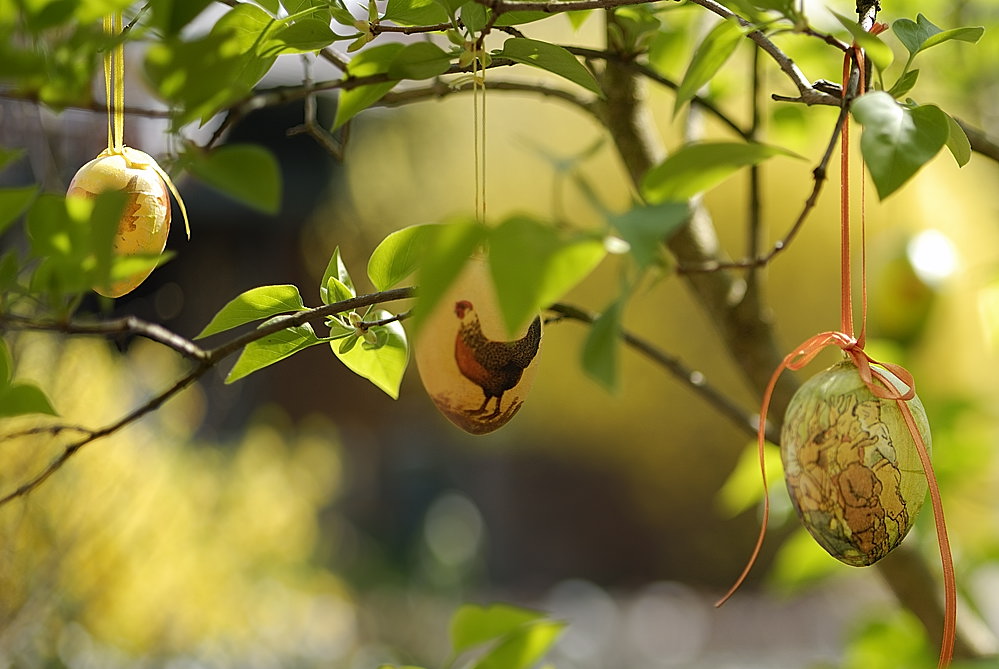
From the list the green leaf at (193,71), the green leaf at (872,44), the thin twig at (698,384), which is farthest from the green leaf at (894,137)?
the thin twig at (698,384)

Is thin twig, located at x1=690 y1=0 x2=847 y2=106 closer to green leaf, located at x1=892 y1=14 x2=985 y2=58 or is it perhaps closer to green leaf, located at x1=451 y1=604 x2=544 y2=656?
green leaf, located at x1=892 y1=14 x2=985 y2=58

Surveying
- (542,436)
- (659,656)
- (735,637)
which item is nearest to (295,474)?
(542,436)

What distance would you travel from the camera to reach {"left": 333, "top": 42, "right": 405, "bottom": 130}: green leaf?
25 cm

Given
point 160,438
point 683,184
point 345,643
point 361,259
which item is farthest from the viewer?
point 361,259

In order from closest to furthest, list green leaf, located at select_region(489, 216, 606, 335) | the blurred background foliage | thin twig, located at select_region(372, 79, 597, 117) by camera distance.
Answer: green leaf, located at select_region(489, 216, 606, 335), thin twig, located at select_region(372, 79, 597, 117), the blurred background foliage

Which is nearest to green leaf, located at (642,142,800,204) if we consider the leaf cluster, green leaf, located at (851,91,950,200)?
green leaf, located at (851,91,950,200)

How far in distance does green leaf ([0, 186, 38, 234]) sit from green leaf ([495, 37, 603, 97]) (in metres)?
0.11

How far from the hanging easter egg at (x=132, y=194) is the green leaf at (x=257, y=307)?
24mm

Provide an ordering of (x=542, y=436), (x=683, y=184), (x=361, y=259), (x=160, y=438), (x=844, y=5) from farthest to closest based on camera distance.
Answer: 1. (x=361, y=259)
2. (x=542, y=436)
3. (x=160, y=438)
4. (x=844, y=5)
5. (x=683, y=184)

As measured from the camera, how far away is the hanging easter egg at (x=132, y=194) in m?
0.25

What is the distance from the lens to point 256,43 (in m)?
0.22

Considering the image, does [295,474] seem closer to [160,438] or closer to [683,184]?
[160,438]

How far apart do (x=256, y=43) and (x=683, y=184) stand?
11cm

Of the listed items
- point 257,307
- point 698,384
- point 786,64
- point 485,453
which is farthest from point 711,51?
point 485,453
